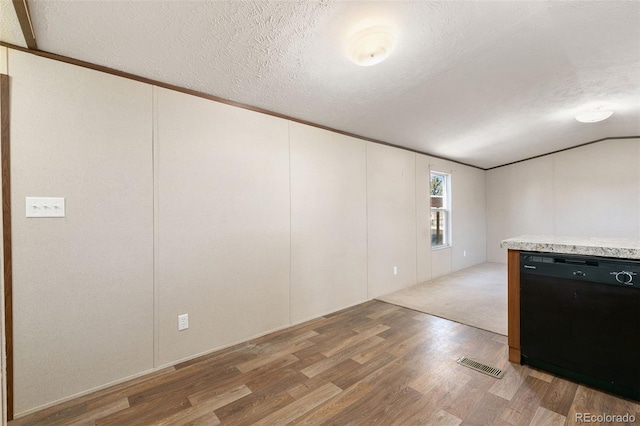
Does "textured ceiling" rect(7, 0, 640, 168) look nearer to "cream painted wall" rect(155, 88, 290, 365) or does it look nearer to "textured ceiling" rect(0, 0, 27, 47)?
"textured ceiling" rect(0, 0, 27, 47)

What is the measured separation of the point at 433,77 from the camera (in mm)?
2459

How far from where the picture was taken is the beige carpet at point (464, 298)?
3.18 m

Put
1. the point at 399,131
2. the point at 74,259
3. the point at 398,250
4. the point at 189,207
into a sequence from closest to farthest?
the point at 74,259, the point at 189,207, the point at 399,131, the point at 398,250

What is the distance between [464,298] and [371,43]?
3.62 metres

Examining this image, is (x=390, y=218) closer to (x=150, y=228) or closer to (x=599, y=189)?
(x=150, y=228)

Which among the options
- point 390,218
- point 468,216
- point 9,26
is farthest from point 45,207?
point 468,216

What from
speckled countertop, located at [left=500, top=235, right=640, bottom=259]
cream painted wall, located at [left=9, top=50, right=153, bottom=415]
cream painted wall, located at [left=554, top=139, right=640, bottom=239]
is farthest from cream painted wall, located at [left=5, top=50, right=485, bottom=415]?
cream painted wall, located at [left=554, top=139, right=640, bottom=239]

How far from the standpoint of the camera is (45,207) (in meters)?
1.78

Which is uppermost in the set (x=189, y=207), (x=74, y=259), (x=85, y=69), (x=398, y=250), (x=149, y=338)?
(x=85, y=69)

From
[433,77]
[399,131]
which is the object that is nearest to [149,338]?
[433,77]

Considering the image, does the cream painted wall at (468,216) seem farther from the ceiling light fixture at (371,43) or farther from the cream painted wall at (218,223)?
the ceiling light fixture at (371,43)

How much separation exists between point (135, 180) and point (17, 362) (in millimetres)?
1323

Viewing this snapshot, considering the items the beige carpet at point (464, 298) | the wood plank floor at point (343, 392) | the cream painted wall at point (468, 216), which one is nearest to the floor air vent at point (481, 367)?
the wood plank floor at point (343, 392)

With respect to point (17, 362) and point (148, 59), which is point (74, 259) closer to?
point (17, 362)
